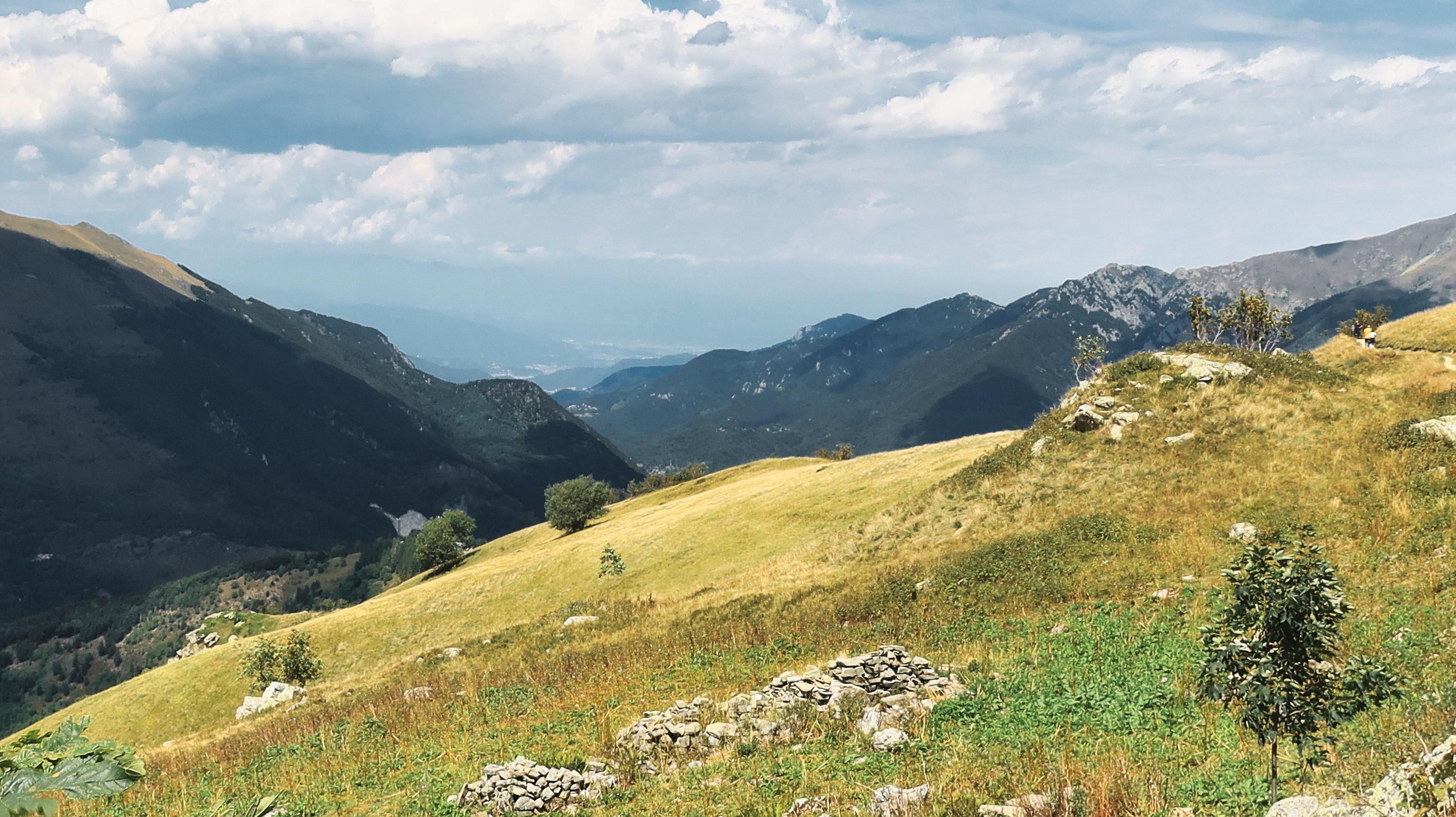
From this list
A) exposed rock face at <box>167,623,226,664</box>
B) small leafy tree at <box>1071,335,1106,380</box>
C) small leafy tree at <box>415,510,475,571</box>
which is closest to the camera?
exposed rock face at <box>167,623,226,664</box>

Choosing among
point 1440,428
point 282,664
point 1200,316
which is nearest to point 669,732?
point 1440,428

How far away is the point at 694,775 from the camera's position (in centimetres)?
1670

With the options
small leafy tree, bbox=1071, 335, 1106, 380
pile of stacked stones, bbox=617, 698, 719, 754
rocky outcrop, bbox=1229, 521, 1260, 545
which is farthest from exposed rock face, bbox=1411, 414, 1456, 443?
small leafy tree, bbox=1071, 335, 1106, 380

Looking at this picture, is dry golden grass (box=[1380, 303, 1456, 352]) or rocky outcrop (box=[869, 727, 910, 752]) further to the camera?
dry golden grass (box=[1380, 303, 1456, 352])

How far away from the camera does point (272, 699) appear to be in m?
47.7

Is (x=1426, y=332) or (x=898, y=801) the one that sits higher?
(x=1426, y=332)

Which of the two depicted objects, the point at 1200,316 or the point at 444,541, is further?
the point at 444,541

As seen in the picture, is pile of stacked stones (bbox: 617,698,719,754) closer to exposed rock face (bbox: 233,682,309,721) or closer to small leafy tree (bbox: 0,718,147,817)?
small leafy tree (bbox: 0,718,147,817)

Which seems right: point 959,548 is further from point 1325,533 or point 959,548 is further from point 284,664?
point 284,664

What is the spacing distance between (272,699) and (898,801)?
49554 millimetres

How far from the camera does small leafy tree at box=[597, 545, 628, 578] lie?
63.4 m

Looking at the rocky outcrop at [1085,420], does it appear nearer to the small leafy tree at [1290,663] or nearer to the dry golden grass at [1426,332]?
the dry golden grass at [1426,332]

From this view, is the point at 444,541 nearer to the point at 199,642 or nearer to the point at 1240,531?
the point at 199,642

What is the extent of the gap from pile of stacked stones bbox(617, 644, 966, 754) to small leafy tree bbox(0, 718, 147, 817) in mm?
14855
